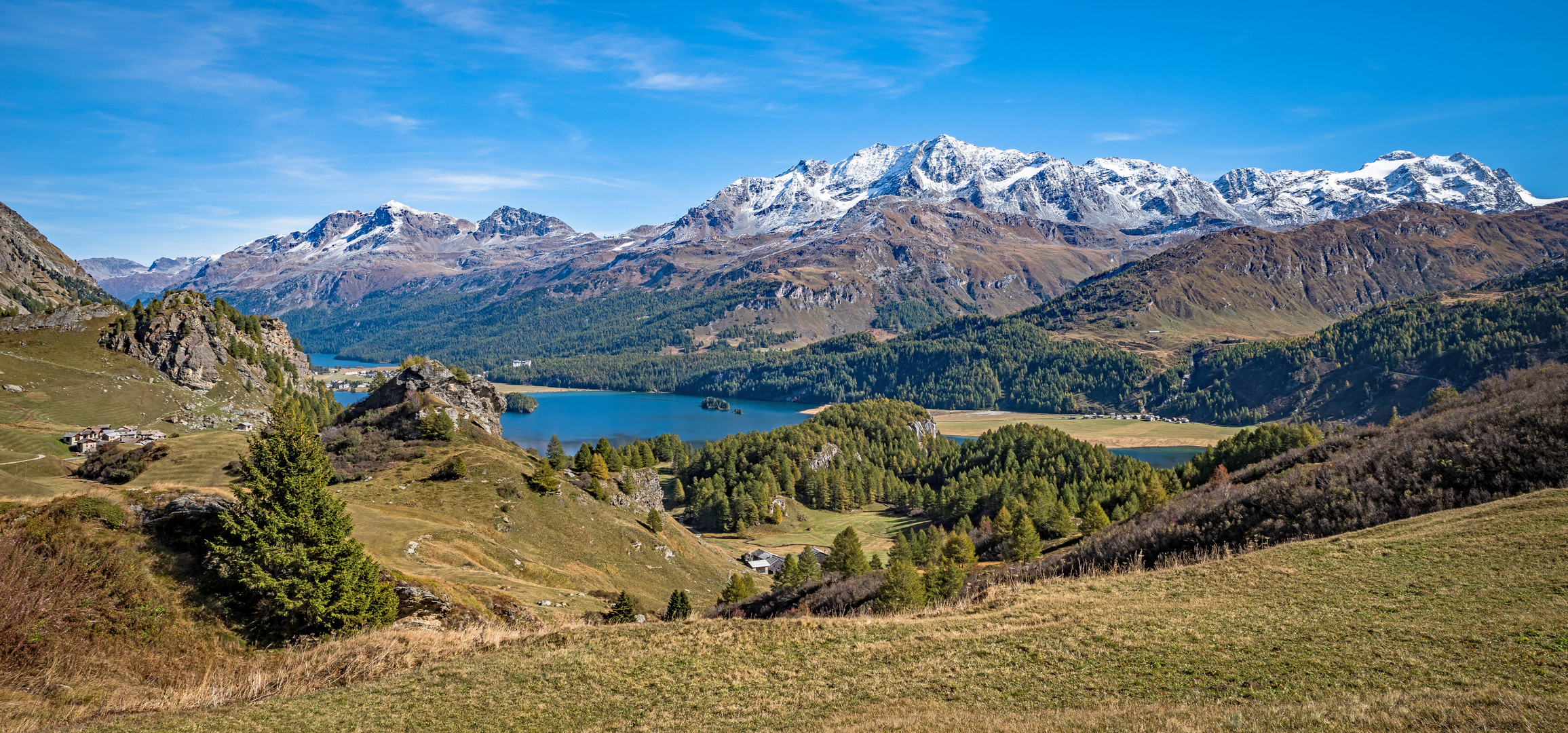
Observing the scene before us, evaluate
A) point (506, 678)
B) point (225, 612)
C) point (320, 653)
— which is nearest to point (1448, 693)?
point (506, 678)

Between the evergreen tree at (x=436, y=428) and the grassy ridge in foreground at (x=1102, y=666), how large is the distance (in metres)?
63.2

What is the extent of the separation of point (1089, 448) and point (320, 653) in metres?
154

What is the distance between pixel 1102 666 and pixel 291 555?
83.2ft

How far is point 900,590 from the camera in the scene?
38.6m

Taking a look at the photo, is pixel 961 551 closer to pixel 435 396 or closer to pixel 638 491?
pixel 638 491

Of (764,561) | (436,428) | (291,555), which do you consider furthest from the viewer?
(764,561)

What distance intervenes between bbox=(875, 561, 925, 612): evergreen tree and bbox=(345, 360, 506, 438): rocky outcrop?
60.0 metres

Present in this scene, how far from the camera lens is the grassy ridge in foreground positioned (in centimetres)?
1480

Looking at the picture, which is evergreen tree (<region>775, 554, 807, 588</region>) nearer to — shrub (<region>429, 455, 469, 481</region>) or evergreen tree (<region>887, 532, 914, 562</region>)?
evergreen tree (<region>887, 532, 914, 562</region>)

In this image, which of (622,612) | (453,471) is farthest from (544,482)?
(622,612)

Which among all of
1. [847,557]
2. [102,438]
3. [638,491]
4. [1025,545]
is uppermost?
[102,438]

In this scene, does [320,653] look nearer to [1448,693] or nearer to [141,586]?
[141,586]

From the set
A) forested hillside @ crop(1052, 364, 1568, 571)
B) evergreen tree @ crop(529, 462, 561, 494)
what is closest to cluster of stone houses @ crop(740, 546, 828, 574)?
evergreen tree @ crop(529, 462, 561, 494)

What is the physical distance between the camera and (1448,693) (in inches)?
557
